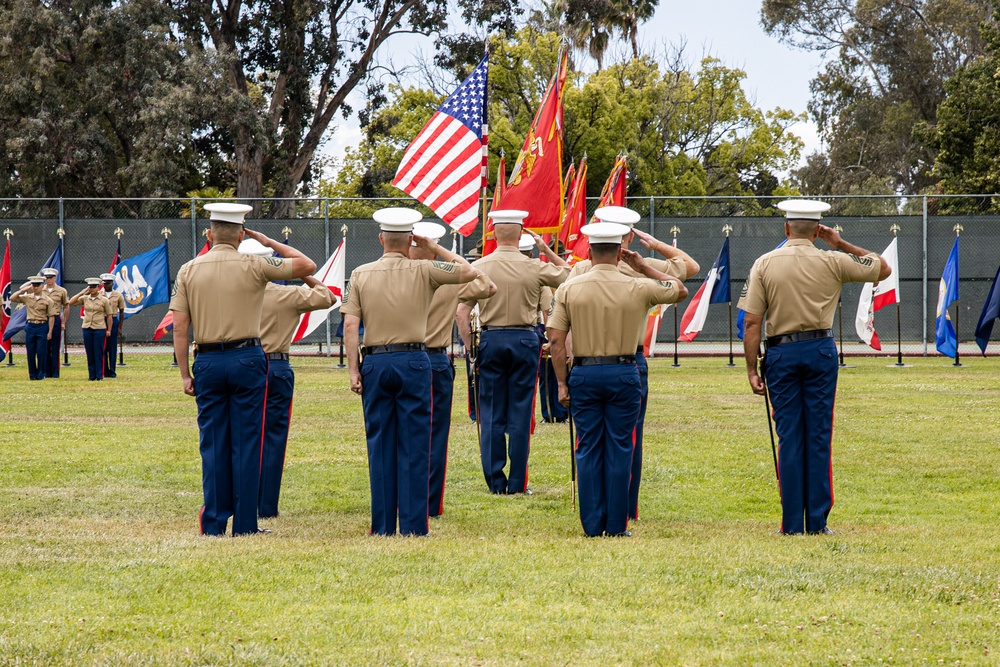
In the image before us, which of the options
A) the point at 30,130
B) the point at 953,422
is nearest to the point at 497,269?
the point at 953,422

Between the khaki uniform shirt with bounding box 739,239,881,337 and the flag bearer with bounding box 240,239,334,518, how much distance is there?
2.95 meters

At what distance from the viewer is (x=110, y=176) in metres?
36.8

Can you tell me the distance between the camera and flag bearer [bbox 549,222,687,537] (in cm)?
761

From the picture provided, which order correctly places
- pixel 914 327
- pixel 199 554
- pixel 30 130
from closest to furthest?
pixel 199 554 < pixel 914 327 < pixel 30 130

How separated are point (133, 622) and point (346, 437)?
8.12 m

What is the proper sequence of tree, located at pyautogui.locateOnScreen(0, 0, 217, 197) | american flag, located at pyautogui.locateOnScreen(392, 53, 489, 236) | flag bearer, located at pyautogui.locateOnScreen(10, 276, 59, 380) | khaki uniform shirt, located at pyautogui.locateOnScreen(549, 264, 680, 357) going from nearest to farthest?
1. khaki uniform shirt, located at pyautogui.locateOnScreen(549, 264, 680, 357)
2. american flag, located at pyautogui.locateOnScreen(392, 53, 489, 236)
3. flag bearer, located at pyautogui.locateOnScreen(10, 276, 59, 380)
4. tree, located at pyautogui.locateOnScreen(0, 0, 217, 197)

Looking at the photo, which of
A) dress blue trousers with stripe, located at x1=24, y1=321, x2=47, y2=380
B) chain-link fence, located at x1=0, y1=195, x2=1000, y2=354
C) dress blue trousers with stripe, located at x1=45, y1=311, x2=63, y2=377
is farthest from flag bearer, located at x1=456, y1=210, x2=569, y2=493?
chain-link fence, located at x1=0, y1=195, x2=1000, y2=354

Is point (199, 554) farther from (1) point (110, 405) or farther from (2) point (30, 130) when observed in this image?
(2) point (30, 130)

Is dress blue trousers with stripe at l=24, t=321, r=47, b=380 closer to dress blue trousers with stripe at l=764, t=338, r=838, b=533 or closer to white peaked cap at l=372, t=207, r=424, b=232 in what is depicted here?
white peaked cap at l=372, t=207, r=424, b=232

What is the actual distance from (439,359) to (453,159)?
11.5 feet

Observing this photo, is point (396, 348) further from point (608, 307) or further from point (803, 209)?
point (803, 209)

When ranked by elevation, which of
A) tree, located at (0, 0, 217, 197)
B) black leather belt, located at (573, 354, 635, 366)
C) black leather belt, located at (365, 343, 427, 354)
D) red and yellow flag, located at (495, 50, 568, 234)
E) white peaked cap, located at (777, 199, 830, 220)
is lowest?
black leather belt, located at (573, 354, 635, 366)

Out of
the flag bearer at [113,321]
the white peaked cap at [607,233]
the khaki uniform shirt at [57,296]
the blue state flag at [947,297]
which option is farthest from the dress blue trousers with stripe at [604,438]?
the khaki uniform shirt at [57,296]

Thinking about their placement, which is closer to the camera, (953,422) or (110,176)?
(953,422)
